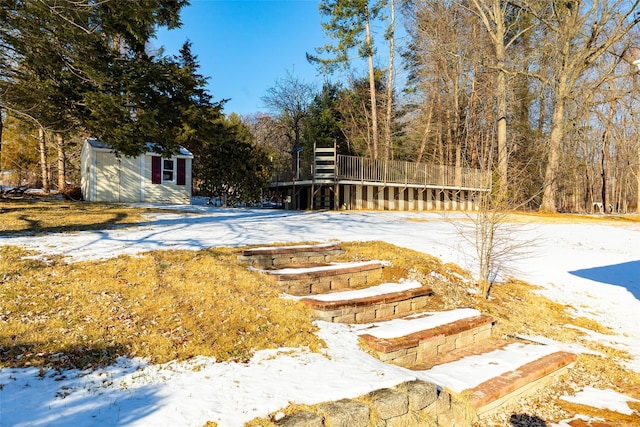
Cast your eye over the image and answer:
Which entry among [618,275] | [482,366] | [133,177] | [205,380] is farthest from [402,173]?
[205,380]

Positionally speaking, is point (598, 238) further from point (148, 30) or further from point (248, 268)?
point (148, 30)

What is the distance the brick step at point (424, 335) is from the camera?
3.58 m

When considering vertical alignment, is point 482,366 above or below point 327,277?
below

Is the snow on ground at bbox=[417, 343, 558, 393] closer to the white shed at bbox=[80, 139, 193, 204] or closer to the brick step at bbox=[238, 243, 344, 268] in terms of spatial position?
the brick step at bbox=[238, 243, 344, 268]

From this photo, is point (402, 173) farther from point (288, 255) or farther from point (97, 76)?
point (97, 76)

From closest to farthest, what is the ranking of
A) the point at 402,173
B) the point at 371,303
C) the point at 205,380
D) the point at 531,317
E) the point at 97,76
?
the point at 205,380 → the point at 371,303 → the point at 531,317 → the point at 97,76 → the point at 402,173

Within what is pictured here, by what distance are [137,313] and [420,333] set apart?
2935 millimetres

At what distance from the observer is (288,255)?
588cm

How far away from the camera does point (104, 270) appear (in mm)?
4582

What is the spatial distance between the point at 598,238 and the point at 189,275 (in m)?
10.7

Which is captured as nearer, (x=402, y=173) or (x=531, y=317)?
(x=531, y=317)

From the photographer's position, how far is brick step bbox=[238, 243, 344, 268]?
5574mm

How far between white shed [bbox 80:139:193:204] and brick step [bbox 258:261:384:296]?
38.6 feet

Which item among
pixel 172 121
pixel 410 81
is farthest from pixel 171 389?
pixel 410 81
